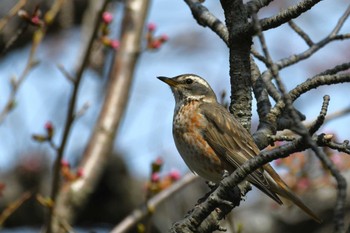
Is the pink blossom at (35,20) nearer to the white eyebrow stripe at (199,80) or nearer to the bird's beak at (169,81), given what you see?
the bird's beak at (169,81)

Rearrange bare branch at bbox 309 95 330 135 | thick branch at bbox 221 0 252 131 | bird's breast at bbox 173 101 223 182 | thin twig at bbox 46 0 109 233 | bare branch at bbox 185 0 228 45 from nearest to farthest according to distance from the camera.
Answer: bare branch at bbox 309 95 330 135
thick branch at bbox 221 0 252 131
thin twig at bbox 46 0 109 233
bare branch at bbox 185 0 228 45
bird's breast at bbox 173 101 223 182

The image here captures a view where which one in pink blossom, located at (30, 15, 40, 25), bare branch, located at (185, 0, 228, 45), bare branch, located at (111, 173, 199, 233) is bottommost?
bare branch, located at (111, 173, 199, 233)

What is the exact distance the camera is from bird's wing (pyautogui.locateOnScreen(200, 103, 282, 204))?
515 cm

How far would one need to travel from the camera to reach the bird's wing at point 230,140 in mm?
5148

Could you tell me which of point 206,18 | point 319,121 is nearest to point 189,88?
point 206,18

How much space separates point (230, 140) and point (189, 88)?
1162 mm

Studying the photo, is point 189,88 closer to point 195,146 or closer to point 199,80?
point 199,80

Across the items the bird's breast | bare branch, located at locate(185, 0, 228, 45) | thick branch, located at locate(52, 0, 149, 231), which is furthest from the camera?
thick branch, located at locate(52, 0, 149, 231)

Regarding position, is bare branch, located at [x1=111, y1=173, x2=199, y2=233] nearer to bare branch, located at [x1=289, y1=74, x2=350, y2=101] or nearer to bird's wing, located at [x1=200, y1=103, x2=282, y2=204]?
bird's wing, located at [x1=200, y1=103, x2=282, y2=204]

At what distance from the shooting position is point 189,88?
272 inches

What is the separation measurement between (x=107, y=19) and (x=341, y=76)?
2628mm

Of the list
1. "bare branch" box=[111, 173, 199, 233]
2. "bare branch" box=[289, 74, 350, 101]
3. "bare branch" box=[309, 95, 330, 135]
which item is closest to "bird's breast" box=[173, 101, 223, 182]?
"bare branch" box=[111, 173, 199, 233]

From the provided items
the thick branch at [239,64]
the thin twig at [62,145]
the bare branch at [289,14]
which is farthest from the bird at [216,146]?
the thin twig at [62,145]

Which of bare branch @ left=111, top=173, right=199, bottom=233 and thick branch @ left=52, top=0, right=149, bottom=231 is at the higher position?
thick branch @ left=52, top=0, right=149, bottom=231
